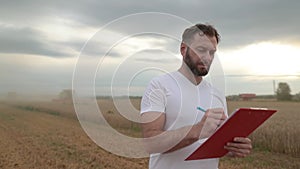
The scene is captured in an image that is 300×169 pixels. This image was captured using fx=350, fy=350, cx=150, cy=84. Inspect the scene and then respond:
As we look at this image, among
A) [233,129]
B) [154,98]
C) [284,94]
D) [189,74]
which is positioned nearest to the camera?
[233,129]

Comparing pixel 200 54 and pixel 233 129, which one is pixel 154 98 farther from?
pixel 233 129

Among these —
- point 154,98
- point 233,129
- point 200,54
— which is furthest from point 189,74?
point 233,129

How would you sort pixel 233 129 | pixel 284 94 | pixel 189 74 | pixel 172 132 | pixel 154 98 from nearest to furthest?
pixel 233 129 < pixel 172 132 < pixel 154 98 < pixel 189 74 < pixel 284 94

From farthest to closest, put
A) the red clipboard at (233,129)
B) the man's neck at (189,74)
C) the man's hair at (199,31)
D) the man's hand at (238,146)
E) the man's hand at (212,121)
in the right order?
1. the man's neck at (189,74)
2. the man's hair at (199,31)
3. the man's hand at (238,146)
4. the man's hand at (212,121)
5. the red clipboard at (233,129)

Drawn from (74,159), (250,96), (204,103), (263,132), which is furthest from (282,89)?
(204,103)

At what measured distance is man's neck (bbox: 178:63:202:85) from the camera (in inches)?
85.3

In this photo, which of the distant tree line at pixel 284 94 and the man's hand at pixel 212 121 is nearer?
the man's hand at pixel 212 121

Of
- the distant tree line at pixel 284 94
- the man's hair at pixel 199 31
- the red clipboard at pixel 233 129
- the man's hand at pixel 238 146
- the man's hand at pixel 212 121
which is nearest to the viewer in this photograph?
the red clipboard at pixel 233 129

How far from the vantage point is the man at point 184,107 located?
1.91 meters

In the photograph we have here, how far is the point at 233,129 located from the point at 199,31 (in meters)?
0.65

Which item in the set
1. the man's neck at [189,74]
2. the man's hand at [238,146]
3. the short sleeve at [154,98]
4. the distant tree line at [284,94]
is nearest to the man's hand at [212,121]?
the man's hand at [238,146]

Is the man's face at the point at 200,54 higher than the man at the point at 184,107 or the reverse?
higher

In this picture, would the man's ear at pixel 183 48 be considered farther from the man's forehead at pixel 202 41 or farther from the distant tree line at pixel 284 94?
the distant tree line at pixel 284 94

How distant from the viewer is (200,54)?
6.72 feet
